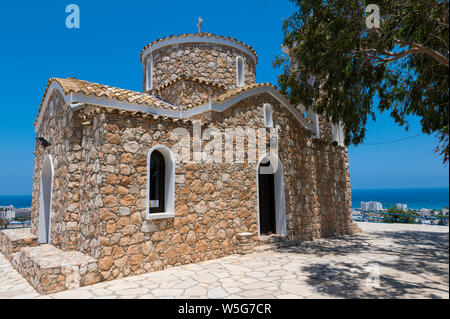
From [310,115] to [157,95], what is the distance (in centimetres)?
695

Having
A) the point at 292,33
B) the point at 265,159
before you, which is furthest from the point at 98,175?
the point at 292,33

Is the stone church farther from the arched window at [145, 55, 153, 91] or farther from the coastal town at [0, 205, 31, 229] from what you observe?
the coastal town at [0, 205, 31, 229]

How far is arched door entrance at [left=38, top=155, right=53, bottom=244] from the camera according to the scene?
962 cm

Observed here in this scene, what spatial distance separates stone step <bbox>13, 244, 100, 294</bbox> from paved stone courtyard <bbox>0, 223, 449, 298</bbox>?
0.17 meters

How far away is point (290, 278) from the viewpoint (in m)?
6.16

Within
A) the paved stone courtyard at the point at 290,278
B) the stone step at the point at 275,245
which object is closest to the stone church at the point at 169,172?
the stone step at the point at 275,245

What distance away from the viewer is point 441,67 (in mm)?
6840

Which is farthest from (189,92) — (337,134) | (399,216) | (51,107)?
(399,216)

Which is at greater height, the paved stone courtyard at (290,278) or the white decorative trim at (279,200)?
the white decorative trim at (279,200)

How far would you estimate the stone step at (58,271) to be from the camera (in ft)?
17.9

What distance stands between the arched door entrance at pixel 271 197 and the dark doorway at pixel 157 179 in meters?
3.57

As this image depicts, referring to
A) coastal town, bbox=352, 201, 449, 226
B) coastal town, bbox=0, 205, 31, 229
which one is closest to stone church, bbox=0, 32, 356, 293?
coastal town, bbox=0, 205, 31, 229

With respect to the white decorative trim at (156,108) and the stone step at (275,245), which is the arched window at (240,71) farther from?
the stone step at (275,245)
